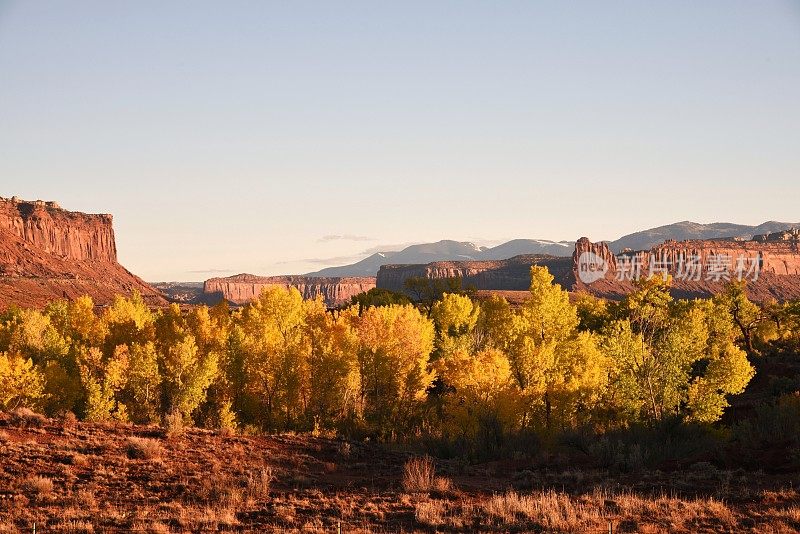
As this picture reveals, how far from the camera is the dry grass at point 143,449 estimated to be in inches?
950

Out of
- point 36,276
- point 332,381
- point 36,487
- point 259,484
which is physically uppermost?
point 36,276

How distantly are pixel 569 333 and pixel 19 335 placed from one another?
39.8 meters

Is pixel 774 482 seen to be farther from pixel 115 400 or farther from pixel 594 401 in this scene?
pixel 115 400

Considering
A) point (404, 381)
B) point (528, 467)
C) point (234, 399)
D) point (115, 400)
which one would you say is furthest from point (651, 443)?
point (115, 400)

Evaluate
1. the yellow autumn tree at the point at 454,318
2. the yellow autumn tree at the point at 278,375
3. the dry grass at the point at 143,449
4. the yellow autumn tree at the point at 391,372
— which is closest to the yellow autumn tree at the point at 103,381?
the yellow autumn tree at the point at 278,375

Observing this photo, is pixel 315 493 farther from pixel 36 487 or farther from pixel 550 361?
pixel 550 361

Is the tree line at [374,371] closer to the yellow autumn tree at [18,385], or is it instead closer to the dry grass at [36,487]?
the yellow autumn tree at [18,385]

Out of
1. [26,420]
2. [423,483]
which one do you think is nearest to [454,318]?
[26,420]

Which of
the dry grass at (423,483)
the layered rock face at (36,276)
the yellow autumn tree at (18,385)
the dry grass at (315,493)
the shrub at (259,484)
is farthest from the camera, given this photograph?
the layered rock face at (36,276)

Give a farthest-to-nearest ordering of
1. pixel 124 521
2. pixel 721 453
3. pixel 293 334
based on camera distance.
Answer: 1. pixel 293 334
2. pixel 721 453
3. pixel 124 521

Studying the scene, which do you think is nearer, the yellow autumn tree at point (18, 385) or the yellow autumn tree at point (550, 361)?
the yellow autumn tree at point (550, 361)

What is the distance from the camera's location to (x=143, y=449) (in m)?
24.4

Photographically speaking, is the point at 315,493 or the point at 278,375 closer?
the point at 315,493

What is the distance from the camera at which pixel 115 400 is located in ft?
147
